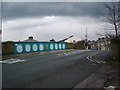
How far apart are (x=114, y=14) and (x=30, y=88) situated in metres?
11.2

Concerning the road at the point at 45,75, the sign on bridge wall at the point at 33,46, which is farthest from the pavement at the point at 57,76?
the sign on bridge wall at the point at 33,46

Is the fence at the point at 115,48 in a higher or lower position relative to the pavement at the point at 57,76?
higher

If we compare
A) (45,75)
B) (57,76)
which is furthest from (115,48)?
(45,75)

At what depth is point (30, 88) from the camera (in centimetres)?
496

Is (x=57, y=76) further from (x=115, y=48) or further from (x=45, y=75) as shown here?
(x=115, y=48)

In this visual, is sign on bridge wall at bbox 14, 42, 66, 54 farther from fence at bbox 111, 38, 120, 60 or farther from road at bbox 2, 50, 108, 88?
fence at bbox 111, 38, 120, 60

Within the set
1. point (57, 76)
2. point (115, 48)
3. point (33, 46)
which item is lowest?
point (57, 76)

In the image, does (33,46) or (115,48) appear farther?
(33,46)

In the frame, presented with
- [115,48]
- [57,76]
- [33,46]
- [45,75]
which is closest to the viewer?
[57,76]

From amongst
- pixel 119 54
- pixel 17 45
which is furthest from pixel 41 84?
pixel 17 45

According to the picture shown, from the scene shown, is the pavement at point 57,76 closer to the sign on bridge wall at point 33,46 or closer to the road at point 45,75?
the road at point 45,75

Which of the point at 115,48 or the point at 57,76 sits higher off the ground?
the point at 115,48

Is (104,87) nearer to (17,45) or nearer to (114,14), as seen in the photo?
(114,14)

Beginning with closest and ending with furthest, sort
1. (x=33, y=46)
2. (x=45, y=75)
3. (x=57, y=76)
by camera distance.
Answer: (x=57, y=76), (x=45, y=75), (x=33, y=46)
